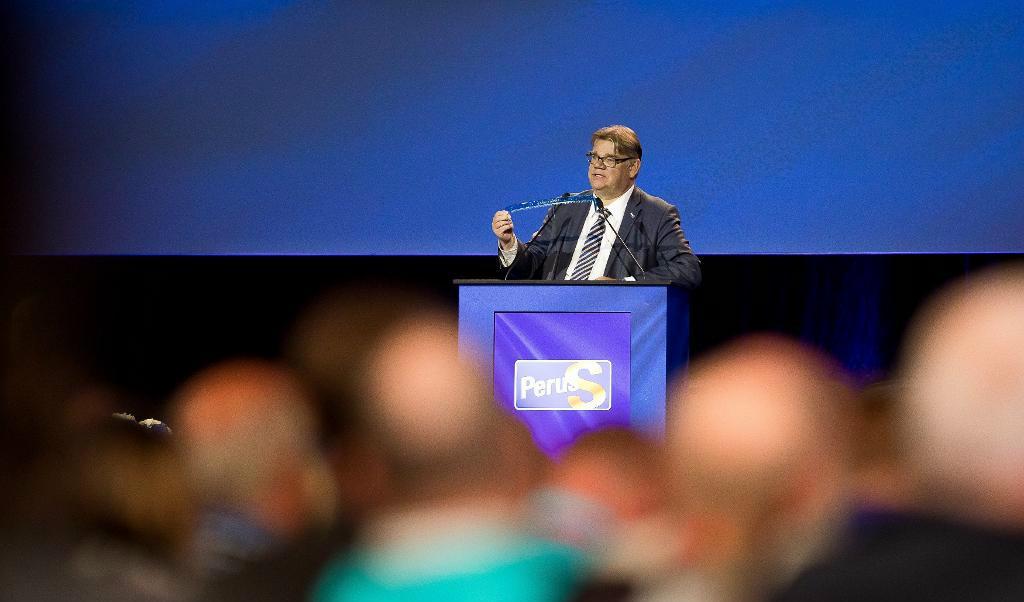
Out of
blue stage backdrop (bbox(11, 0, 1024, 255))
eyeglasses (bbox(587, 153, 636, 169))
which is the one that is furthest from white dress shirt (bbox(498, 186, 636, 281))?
blue stage backdrop (bbox(11, 0, 1024, 255))

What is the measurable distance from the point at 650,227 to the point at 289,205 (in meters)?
2.54

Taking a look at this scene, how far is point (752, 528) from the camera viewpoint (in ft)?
3.25

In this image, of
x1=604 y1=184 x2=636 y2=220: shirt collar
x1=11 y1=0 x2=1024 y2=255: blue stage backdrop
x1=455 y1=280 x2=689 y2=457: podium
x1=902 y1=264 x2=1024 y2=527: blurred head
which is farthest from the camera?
x1=11 y1=0 x2=1024 y2=255: blue stage backdrop

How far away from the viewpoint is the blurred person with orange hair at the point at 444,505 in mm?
1042

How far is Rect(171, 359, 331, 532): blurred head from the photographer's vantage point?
1.18m

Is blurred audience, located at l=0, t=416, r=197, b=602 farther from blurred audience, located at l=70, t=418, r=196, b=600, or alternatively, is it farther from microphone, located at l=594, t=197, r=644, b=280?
microphone, located at l=594, t=197, r=644, b=280

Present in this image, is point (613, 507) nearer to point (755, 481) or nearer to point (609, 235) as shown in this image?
point (755, 481)

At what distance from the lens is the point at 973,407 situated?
0.90 metres

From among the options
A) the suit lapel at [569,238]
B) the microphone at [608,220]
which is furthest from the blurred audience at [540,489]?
the suit lapel at [569,238]

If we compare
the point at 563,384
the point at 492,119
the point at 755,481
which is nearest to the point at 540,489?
the point at 755,481

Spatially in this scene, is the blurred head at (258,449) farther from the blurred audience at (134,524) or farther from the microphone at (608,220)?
the microphone at (608,220)

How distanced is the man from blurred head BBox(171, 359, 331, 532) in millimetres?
2932

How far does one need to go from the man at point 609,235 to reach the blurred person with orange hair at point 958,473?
3302mm

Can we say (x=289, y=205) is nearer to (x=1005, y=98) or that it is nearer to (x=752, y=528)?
(x=1005, y=98)
